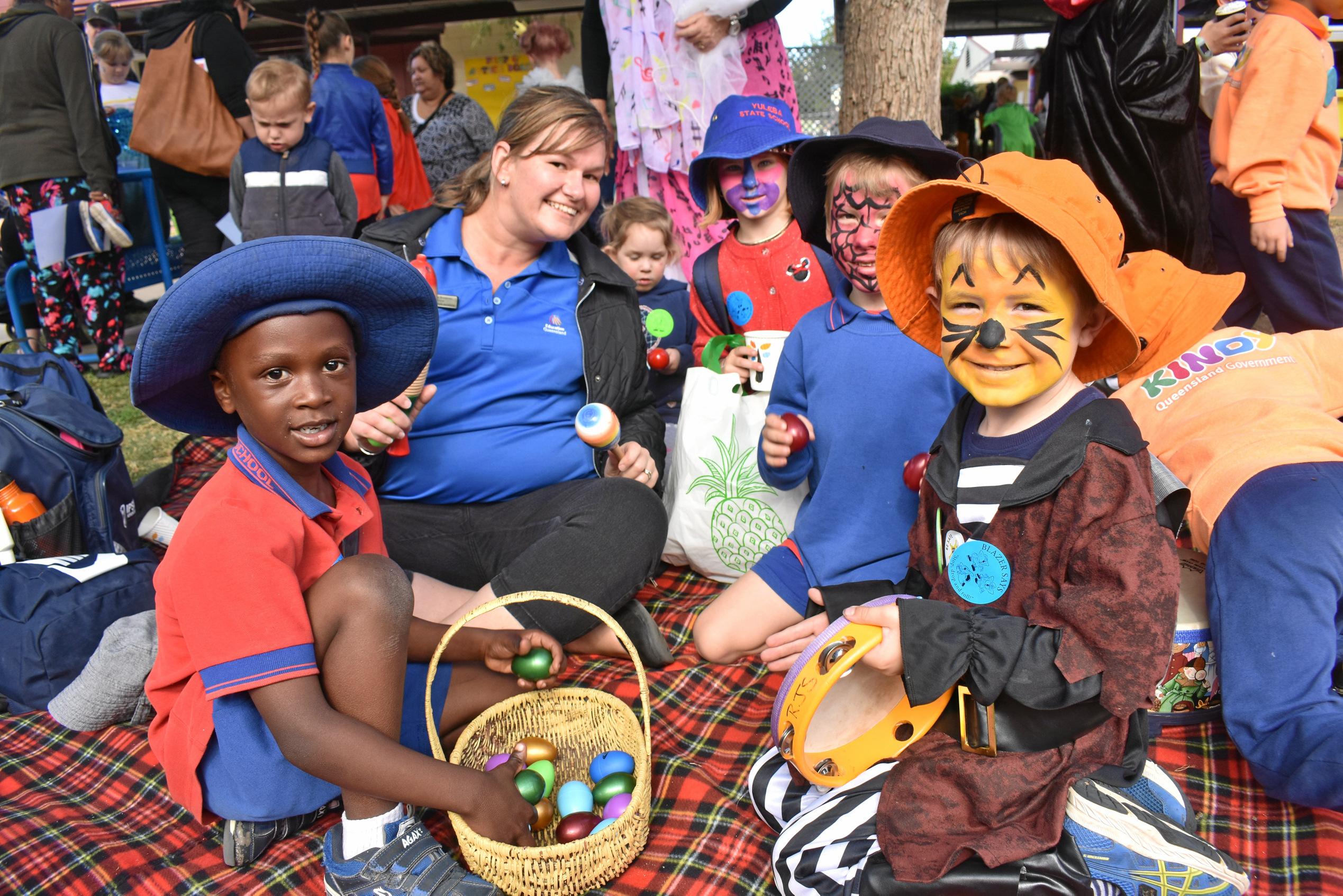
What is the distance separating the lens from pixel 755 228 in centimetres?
332

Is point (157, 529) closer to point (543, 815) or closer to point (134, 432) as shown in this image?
point (543, 815)

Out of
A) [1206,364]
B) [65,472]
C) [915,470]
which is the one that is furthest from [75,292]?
[1206,364]

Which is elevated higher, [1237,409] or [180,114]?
[180,114]

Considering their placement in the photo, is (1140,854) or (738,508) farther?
(738,508)

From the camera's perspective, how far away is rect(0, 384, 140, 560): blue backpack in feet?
9.06

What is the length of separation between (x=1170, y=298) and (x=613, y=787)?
1492mm

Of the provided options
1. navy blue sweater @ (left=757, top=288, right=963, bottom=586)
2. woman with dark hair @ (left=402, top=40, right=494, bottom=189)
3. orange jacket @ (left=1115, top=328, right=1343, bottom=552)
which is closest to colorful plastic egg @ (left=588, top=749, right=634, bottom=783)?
navy blue sweater @ (left=757, top=288, right=963, bottom=586)

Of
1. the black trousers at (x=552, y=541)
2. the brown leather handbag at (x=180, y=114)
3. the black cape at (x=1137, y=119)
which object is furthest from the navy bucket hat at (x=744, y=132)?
the brown leather handbag at (x=180, y=114)

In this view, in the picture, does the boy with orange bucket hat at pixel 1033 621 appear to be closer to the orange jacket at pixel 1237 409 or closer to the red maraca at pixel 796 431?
the orange jacket at pixel 1237 409

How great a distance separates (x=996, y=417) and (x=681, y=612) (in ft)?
4.66

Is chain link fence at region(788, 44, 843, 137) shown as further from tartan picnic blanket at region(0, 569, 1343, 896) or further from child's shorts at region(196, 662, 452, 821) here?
child's shorts at region(196, 662, 452, 821)

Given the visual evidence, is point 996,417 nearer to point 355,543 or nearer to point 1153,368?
point 1153,368

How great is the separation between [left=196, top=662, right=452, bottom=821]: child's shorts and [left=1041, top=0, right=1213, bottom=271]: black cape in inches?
145

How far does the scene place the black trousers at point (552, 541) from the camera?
2490 millimetres
